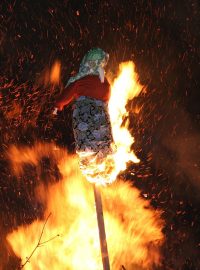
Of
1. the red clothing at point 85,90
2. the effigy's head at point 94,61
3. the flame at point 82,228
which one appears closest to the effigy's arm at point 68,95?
the red clothing at point 85,90

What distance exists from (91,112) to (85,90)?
1.00 ft

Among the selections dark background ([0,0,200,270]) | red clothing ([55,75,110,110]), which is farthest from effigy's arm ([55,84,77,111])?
dark background ([0,0,200,270])

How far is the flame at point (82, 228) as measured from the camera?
7.14 meters

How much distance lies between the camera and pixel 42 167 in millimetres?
8211

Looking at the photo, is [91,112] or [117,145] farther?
[117,145]

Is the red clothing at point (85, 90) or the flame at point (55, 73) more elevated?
the flame at point (55, 73)

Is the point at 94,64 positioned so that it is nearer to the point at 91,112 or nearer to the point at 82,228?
the point at 91,112

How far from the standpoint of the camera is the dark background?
8.23 metres

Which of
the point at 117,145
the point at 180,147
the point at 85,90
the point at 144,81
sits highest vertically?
the point at 144,81

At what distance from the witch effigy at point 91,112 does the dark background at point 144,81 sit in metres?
3.62

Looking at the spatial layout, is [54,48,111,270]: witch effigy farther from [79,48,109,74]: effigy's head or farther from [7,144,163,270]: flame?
[7,144,163,270]: flame

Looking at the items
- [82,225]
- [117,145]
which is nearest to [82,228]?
[82,225]

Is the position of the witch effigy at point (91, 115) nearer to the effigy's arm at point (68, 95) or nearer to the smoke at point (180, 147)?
the effigy's arm at point (68, 95)

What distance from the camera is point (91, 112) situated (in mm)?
4578
